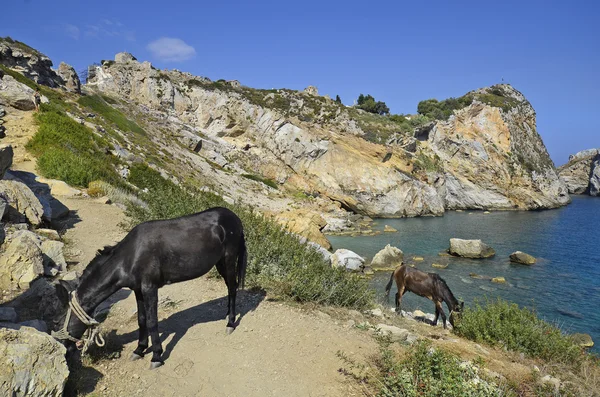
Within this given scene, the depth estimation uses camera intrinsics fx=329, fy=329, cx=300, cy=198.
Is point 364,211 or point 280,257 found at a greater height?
point 280,257

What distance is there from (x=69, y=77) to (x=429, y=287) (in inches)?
2696

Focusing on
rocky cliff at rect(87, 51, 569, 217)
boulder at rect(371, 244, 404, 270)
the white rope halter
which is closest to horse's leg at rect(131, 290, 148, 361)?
the white rope halter

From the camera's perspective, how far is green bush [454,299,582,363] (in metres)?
7.86

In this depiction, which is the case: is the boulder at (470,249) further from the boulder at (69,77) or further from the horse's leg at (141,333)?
the boulder at (69,77)

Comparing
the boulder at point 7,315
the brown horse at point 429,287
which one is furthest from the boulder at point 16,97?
the brown horse at point 429,287

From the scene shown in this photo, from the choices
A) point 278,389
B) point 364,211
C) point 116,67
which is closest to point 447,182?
point 364,211

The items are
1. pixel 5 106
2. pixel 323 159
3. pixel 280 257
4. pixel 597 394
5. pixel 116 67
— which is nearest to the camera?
pixel 597 394

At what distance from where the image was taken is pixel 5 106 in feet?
72.9

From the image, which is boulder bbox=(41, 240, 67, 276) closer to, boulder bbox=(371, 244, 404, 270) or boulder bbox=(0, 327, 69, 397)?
boulder bbox=(0, 327, 69, 397)

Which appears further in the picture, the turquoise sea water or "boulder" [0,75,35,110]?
"boulder" [0,75,35,110]

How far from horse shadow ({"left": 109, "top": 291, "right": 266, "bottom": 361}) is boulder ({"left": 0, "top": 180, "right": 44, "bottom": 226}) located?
17.4 ft

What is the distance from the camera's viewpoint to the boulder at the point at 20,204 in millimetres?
8758

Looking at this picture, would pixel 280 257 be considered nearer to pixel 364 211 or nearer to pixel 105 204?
pixel 105 204

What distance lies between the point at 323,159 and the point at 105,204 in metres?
46.8
